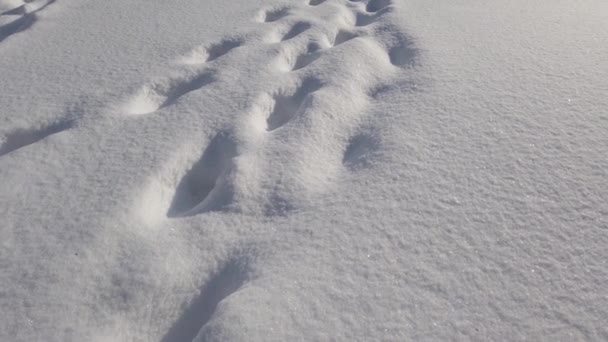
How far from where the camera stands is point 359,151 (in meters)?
1.03

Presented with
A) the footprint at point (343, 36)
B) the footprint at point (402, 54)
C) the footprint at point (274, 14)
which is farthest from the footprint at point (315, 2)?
the footprint at point (402, 54)

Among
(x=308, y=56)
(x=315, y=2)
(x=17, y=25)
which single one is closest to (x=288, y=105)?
(x=308, y=56)

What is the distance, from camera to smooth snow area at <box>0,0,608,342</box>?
0.75 metres

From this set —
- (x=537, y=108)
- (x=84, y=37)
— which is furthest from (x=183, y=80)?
(x=537, y=108)

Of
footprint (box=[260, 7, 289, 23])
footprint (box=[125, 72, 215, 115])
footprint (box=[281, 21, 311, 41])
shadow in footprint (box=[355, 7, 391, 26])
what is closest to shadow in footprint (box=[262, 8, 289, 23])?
footprint (box=[260, 7, 289, 23])

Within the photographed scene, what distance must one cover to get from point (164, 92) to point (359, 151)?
20.4 inches

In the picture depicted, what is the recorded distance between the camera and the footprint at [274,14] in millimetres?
1598

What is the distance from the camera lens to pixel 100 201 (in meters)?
0.95

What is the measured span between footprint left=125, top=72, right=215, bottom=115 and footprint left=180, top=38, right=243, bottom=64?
108 mm

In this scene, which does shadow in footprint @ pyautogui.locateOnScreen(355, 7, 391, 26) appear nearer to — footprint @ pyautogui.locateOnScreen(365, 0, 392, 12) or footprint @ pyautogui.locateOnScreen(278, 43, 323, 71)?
footprint @ pyautogui.locateOnScreen(365, 0, 392, 12)

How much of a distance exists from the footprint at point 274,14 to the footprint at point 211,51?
187mm

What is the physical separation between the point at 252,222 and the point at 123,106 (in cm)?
50

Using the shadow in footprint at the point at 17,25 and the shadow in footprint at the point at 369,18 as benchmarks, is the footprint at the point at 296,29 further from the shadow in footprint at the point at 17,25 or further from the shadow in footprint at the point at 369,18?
the shadow in footprint at the point at 17,25

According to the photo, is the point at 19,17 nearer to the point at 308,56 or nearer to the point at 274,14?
the point at 274,14
